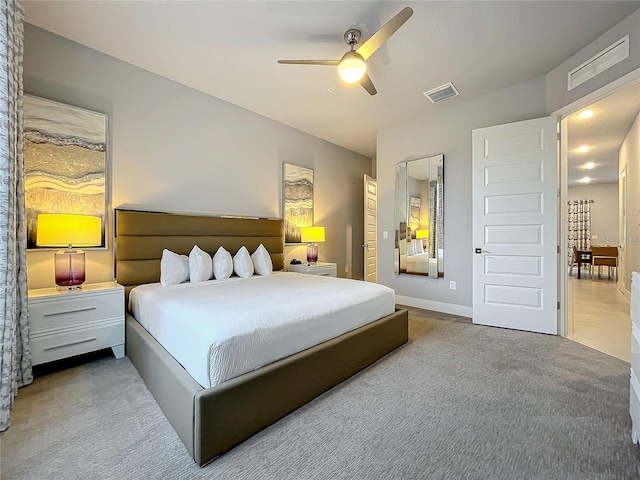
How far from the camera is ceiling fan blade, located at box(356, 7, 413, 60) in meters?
1.83

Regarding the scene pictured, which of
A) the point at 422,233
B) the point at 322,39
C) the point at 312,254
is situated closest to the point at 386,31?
the point at 322,39

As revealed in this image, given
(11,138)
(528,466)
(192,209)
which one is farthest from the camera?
(192,209)

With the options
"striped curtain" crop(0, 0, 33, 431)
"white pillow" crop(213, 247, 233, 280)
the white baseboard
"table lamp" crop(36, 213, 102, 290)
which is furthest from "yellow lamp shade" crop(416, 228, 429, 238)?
"striped curtain" crop(0, 0, 33, 431)

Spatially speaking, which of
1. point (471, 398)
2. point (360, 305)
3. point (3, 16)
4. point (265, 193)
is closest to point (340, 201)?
point (265, 193)

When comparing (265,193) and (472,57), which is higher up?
(472,57)

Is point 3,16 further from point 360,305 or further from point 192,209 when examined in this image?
point 360,305

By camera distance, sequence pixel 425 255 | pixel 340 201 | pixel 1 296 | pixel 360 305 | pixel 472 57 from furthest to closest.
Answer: pixel 340 201 → pixel 425 255 → pixel 472 57 → pixel 360 305 → pixel 1 296

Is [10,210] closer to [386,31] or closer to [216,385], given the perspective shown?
[216,385]

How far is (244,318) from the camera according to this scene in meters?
1.63

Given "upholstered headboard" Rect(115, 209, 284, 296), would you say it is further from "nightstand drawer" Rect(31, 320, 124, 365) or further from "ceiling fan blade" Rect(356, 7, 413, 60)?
"ceiling fan blade" Rect(356, 7, 413, 60)

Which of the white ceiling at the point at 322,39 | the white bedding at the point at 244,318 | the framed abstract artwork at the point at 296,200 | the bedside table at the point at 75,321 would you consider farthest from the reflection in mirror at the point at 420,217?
the bedside table at the point at 75,321

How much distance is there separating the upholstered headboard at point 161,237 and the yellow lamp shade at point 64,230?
20.7 inches

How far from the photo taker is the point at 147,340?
1977 millimetres

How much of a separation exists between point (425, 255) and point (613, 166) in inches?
255
